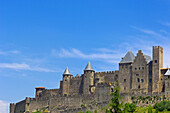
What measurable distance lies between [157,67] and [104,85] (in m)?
11.8

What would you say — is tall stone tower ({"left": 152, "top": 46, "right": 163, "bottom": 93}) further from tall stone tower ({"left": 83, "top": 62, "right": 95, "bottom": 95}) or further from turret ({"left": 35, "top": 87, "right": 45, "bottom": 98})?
turret ({"left": 35, "top": 87, "right": 45, "bottom": 98})

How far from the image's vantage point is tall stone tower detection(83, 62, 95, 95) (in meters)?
91.6

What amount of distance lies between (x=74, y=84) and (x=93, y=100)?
31.1 ft

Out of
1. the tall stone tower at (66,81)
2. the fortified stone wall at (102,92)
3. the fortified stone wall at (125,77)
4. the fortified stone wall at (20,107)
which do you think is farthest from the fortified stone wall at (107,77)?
the fortified stone wall at (20,107)

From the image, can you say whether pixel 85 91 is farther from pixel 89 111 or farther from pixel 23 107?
pixel 23 107

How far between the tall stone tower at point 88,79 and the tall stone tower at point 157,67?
1483cm

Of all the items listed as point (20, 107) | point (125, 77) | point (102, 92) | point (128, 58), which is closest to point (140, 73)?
point (125, 77)

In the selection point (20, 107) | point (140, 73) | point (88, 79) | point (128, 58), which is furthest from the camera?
point (20, 107)

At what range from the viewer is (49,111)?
92.0 m

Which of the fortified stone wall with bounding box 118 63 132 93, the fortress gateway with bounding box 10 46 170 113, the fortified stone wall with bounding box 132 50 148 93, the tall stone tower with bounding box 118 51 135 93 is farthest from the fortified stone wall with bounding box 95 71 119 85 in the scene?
the fortified stone wall with bounding box 132 50 148 93

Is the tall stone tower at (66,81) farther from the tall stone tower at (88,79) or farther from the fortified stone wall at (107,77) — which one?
the fortified stone wall at (107,77)

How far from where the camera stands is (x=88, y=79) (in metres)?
92.3

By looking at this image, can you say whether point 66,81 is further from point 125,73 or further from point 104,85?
point 125,73

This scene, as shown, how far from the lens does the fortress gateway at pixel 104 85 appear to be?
3263 inches
